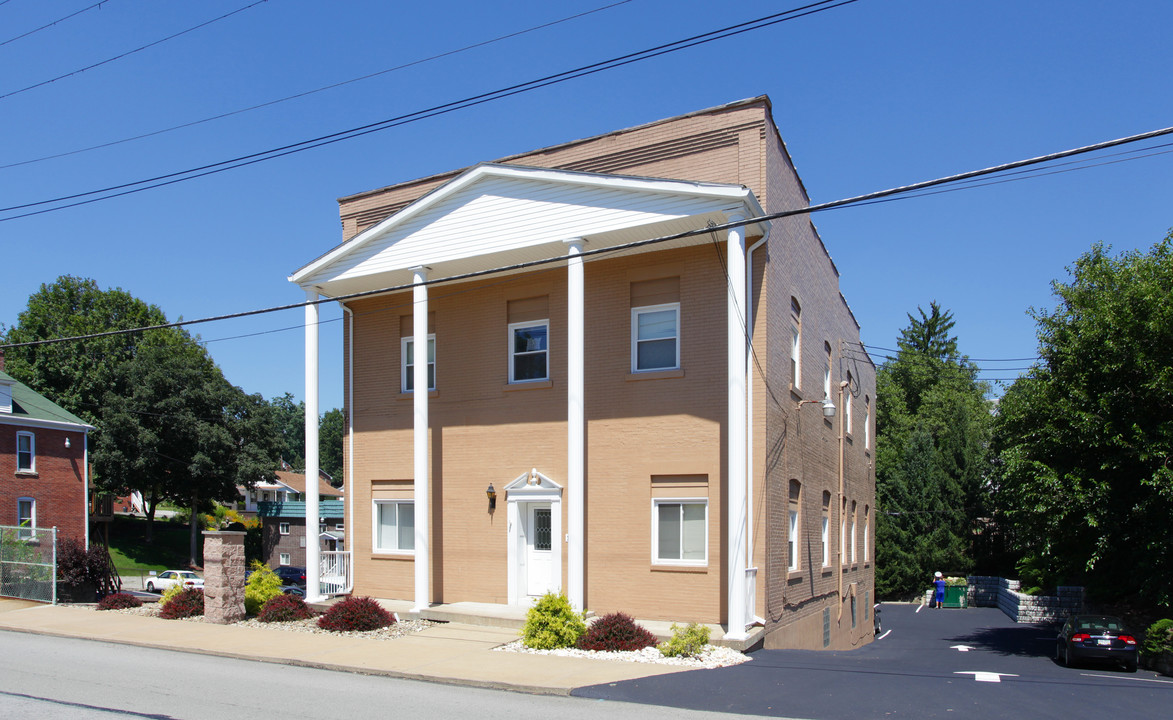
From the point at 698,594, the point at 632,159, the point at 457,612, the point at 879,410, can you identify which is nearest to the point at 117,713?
the point at 457,612

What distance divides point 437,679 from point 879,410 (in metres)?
60.2

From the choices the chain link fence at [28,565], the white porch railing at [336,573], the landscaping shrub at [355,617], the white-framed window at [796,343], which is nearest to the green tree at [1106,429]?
the white-framed window at [796,343]

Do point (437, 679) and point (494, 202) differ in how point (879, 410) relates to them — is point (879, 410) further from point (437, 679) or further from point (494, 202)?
point (437, 679)

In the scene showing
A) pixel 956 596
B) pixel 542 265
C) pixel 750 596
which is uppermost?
pixel 542 265

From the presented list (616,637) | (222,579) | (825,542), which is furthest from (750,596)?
(222,579)

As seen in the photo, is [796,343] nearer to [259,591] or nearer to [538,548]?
[538,548]

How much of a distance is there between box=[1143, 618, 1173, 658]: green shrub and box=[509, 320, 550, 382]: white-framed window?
14.7 m

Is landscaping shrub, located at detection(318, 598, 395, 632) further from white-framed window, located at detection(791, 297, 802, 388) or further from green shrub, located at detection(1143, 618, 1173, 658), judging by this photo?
green shrub, located at detection(1143, 618, 1173, 658)

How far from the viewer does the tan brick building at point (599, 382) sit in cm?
1631

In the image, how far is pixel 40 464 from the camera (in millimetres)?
38031

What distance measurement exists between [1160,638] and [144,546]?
56.9 meters

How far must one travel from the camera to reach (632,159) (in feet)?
59.2

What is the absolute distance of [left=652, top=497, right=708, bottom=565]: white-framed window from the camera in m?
16.6

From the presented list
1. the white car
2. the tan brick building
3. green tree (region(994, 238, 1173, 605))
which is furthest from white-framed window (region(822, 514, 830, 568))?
the white car
